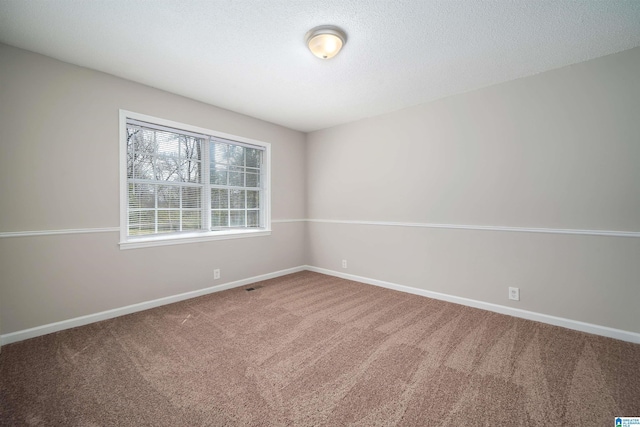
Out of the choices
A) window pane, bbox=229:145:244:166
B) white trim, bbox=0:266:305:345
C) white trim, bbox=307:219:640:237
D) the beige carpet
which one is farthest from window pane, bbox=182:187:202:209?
white trim, bbox=307:219:640:237

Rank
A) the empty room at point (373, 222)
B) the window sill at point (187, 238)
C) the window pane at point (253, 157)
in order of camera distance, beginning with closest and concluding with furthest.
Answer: the empty room at point (373, 222)
the window sill at point (187, 238)
the window pane at point (253, 157)

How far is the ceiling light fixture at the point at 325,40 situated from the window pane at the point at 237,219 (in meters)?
2.55

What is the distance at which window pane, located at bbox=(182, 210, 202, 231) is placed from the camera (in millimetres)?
3446

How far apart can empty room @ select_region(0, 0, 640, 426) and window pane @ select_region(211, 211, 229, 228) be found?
0.12 ft

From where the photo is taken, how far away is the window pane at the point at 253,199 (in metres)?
4.19

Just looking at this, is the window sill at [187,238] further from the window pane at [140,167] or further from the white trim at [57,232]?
the window pane at [140,167]

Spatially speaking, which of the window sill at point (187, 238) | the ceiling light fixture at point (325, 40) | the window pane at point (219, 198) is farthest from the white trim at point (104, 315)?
the ceiling light fixture at point (325, 40)

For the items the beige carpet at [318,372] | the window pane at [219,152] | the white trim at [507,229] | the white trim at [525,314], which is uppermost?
the window pane at [219,152]

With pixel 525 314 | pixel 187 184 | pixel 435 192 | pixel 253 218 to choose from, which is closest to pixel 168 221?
pixel 187 184

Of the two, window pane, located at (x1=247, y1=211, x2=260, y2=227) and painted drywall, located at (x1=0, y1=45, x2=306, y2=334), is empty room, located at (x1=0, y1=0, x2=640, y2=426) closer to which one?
painted drywall, located at (x1=0, y1=45, x2=306, y2=334)

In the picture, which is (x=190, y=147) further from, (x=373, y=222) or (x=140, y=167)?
(x=373, y=222)

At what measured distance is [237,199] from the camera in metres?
4.02

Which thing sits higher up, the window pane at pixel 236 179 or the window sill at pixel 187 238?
the window pane at pixel 236 179

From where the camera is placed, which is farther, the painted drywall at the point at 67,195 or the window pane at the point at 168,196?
the window pane at the point at 168,196
